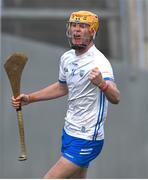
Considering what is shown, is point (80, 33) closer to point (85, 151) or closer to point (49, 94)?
point (49, 94)

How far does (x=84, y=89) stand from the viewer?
7.07 metres

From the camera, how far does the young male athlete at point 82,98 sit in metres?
7.02

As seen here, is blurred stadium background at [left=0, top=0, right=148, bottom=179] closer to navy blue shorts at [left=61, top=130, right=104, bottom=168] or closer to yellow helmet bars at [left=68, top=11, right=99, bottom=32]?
navy blue shorts at [left=61, top=130, right=104, bottom=168]

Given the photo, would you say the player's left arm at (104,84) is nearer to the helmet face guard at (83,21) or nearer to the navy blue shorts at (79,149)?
the helmet face guard at (83,21)

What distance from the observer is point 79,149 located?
7.18 m

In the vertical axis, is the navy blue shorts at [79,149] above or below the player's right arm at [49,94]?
below

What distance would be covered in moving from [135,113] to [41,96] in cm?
466

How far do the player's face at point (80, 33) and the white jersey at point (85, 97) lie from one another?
0.13 metres

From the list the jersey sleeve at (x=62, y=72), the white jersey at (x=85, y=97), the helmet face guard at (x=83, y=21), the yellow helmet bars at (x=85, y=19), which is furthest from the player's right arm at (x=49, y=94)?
the yellow helmet bars at (x=85, y=19)

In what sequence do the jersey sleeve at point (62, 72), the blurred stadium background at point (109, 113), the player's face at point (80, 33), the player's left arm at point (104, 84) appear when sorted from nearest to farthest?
the player's left arm at point (104, 84), the player's face at point (80, 33), the jersey sleeve at point (62, 72), the blurred stadium background at point (109, 113)

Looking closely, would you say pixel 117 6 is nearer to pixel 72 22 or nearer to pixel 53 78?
pixel 53 78

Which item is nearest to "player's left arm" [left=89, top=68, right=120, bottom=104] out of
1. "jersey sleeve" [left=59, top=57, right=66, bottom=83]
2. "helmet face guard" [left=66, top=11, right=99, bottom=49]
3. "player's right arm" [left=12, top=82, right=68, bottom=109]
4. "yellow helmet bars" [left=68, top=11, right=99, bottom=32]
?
"helmet face guard" [left=66, top=11, right=99, bottom=49]

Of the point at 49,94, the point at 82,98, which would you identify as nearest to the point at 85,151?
the point at 82,98

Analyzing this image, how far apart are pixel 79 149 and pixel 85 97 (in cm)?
40
